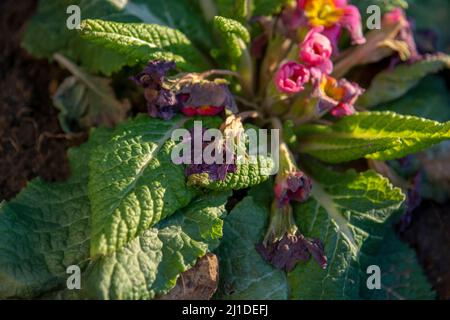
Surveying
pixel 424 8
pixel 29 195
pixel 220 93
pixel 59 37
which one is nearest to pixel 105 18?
pixel 59 37

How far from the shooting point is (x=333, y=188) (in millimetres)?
2951

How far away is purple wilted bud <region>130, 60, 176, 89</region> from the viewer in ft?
8.71

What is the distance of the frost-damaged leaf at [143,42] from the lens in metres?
2.53

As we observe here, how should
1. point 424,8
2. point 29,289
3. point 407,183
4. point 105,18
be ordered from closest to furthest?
point 29,289
point 105,18
point 407,183
point 424,8

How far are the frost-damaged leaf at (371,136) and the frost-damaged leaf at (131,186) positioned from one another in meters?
0.72

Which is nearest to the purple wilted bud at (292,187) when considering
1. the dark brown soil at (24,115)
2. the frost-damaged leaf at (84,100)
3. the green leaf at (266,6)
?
the green leaf at (266,6)

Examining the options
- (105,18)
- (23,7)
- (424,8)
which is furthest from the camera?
(424,8)

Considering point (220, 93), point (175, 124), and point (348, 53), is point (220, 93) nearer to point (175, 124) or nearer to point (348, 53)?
point (175, 124)

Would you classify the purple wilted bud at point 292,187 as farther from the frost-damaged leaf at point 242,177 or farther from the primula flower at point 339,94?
the primula flower at point 339,94

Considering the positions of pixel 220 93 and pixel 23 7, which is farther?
pixel 23 7

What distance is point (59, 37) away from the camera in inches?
126
